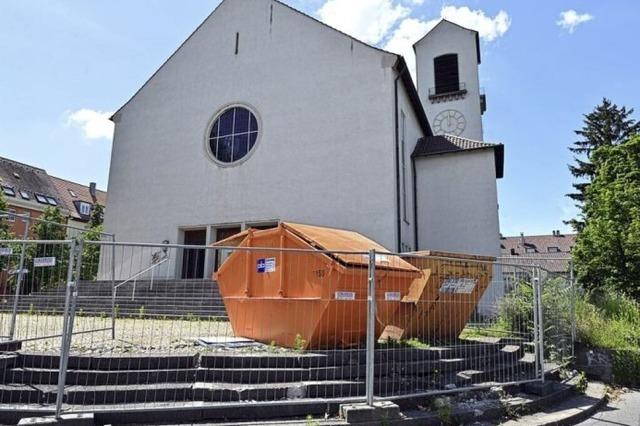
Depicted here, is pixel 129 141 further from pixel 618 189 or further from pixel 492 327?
pixel 618 189

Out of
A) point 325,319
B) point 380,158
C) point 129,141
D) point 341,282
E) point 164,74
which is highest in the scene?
point 164,74

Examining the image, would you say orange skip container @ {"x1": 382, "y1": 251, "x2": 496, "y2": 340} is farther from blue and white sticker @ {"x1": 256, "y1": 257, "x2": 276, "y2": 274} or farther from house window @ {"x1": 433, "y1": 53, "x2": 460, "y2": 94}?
house window @ {"x1": 433, "y1": 53, "x2": 460, "y2": 94}

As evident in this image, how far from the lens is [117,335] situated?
26.3ft

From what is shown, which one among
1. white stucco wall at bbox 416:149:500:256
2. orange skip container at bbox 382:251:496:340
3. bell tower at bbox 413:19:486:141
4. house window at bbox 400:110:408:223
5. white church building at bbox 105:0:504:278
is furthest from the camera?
bell tower at bbox 413:19:486:141

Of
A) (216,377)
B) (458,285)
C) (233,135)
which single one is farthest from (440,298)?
(233,135)

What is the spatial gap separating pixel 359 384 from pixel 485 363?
280cm

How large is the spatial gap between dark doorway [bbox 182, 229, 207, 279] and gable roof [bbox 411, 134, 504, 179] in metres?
9.89

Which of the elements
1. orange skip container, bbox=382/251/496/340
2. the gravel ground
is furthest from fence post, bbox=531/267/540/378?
the gravel ground

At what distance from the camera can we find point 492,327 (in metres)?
9.19

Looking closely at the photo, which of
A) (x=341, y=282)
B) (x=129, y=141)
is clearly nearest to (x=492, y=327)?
(x=341, y=282)

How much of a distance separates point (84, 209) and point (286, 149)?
40.9 meters

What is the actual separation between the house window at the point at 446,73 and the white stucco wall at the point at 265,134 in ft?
37.7

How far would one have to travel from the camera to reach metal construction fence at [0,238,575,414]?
534 cm

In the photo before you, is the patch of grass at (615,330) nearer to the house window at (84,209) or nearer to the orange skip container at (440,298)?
the orange skip container at (440,298)
